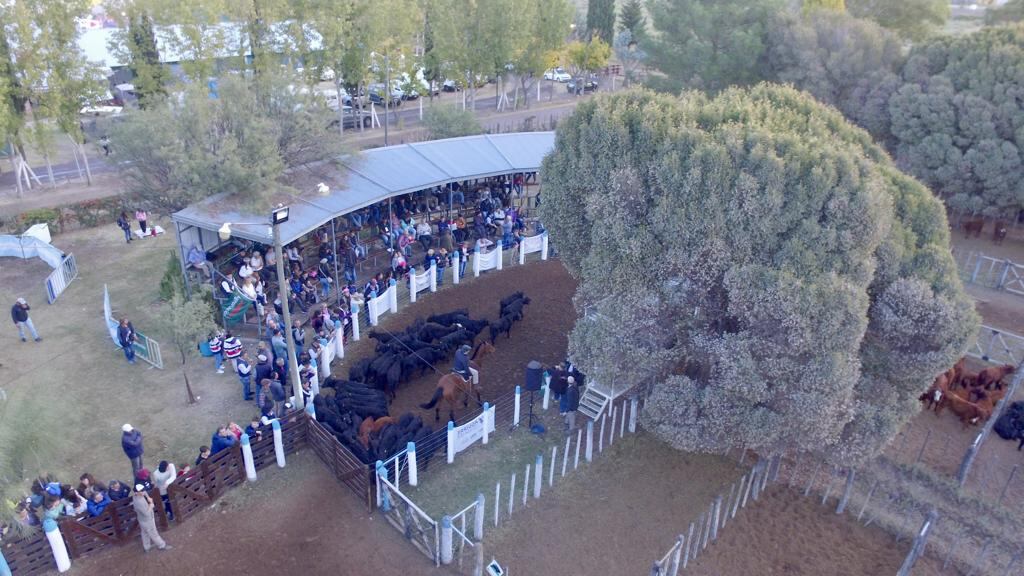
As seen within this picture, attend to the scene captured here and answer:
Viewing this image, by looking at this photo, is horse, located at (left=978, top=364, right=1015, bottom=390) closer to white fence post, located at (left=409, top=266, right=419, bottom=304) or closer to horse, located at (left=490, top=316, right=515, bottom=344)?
horse, located at (left=490, top=316, right=515, bottom=344)

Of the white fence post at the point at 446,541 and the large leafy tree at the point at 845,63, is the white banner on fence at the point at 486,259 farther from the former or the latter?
the large leafy tree at the point at 845,63

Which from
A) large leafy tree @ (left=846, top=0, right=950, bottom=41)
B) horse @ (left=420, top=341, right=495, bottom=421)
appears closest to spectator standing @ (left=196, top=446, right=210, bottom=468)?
horse @ (left=420, top=341, right=495, bottom=421)

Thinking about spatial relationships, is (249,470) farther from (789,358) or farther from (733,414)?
(789,358)

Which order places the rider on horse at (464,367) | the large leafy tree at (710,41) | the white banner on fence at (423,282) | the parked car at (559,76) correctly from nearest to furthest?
the rider on horse at (464,367) → the white banner on fence at (423,282) → the large leafy tree at (710,41) → the parked car at (559,76)

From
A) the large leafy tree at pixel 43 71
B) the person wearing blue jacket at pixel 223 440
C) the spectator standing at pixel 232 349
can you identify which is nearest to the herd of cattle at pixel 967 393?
the person wearing blue jacket at pixel 223 440

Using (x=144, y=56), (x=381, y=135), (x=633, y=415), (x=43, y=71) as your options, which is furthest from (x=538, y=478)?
(x=381, y=135)

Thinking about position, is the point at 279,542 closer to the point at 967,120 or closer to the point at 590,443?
the point at 590,443
